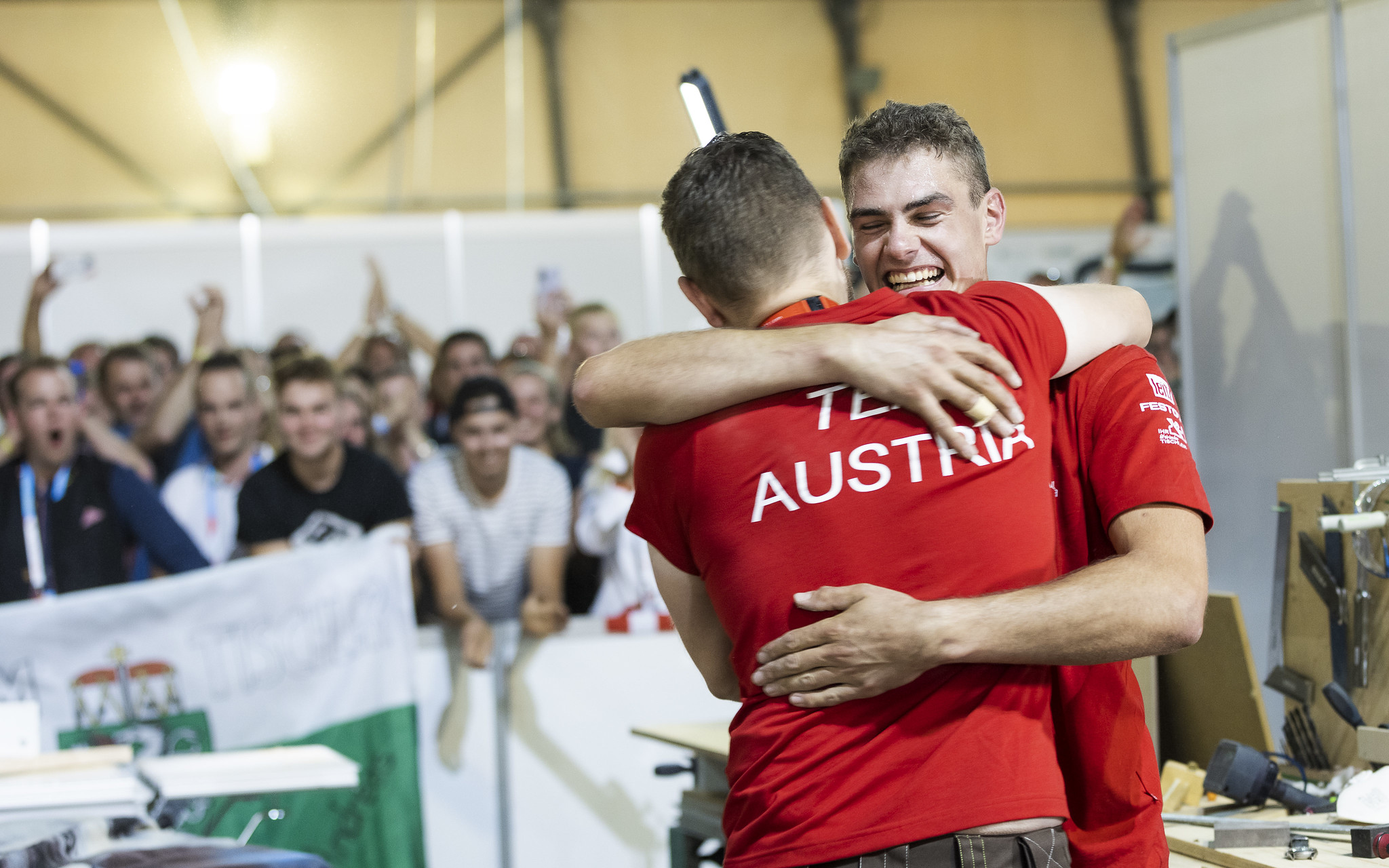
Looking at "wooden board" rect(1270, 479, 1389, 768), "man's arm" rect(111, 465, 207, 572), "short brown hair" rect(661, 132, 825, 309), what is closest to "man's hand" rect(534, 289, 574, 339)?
"man's arm" rect(111, 465, 207, 572)

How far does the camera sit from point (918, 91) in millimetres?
9727

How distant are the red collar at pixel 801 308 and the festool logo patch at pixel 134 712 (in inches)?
141

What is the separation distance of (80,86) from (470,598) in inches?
248

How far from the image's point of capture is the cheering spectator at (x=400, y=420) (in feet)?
17.7

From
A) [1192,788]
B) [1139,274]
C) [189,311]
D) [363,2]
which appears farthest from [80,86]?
[1192,788]

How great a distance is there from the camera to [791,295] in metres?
1.34

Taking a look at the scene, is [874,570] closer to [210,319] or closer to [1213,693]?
[1213,693]

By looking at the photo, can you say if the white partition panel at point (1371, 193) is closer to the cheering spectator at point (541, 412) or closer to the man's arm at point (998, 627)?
the man's arm at point (998, 627)

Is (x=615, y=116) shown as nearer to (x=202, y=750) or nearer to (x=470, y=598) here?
(x=470, y=598)

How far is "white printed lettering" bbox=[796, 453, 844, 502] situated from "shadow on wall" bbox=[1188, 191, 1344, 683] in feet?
7.88

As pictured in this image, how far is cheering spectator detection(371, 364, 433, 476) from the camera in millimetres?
5387

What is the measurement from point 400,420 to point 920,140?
162 inches

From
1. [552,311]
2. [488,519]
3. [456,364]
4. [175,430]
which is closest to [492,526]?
[488,519]

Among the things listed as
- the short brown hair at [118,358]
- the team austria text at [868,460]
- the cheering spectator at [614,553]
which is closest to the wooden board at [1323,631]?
the team austria text at [868,460]
